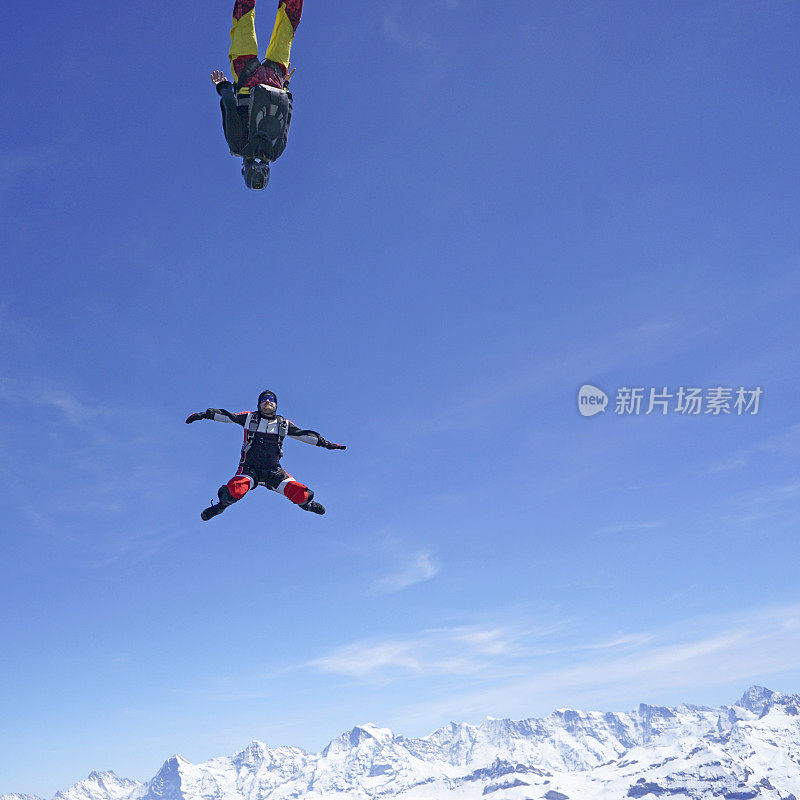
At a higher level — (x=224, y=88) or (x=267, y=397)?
(x=224, y=88)

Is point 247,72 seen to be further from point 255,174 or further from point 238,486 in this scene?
point 238,486

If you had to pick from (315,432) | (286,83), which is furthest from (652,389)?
(286,83)

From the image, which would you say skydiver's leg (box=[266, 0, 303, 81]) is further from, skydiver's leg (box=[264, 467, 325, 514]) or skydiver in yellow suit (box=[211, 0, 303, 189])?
skydiver's leg (box=[264, 467, 325, 514])

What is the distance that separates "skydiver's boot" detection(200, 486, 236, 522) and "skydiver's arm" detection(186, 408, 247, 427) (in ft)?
5.98

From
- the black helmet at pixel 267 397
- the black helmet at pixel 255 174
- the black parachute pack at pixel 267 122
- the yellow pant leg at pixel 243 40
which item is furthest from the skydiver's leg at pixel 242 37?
the black helmet at pixel 267 397

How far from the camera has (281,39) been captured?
61.7 feet

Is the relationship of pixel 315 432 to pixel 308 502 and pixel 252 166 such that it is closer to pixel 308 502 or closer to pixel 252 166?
pixel 308 502

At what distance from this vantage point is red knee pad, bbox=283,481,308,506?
759 inches

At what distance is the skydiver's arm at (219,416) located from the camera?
17922 mm

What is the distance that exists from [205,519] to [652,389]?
89.0 feet

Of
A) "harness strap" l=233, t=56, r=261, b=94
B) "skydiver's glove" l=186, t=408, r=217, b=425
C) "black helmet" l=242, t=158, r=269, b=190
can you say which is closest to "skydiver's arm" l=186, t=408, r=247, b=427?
"skydiver's glove" l=186, t=408, r=217, b=425

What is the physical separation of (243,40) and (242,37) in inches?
3.8

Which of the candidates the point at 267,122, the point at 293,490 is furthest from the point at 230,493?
the point at 267,122

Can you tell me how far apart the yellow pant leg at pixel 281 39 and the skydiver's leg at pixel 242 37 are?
0.50 metres
